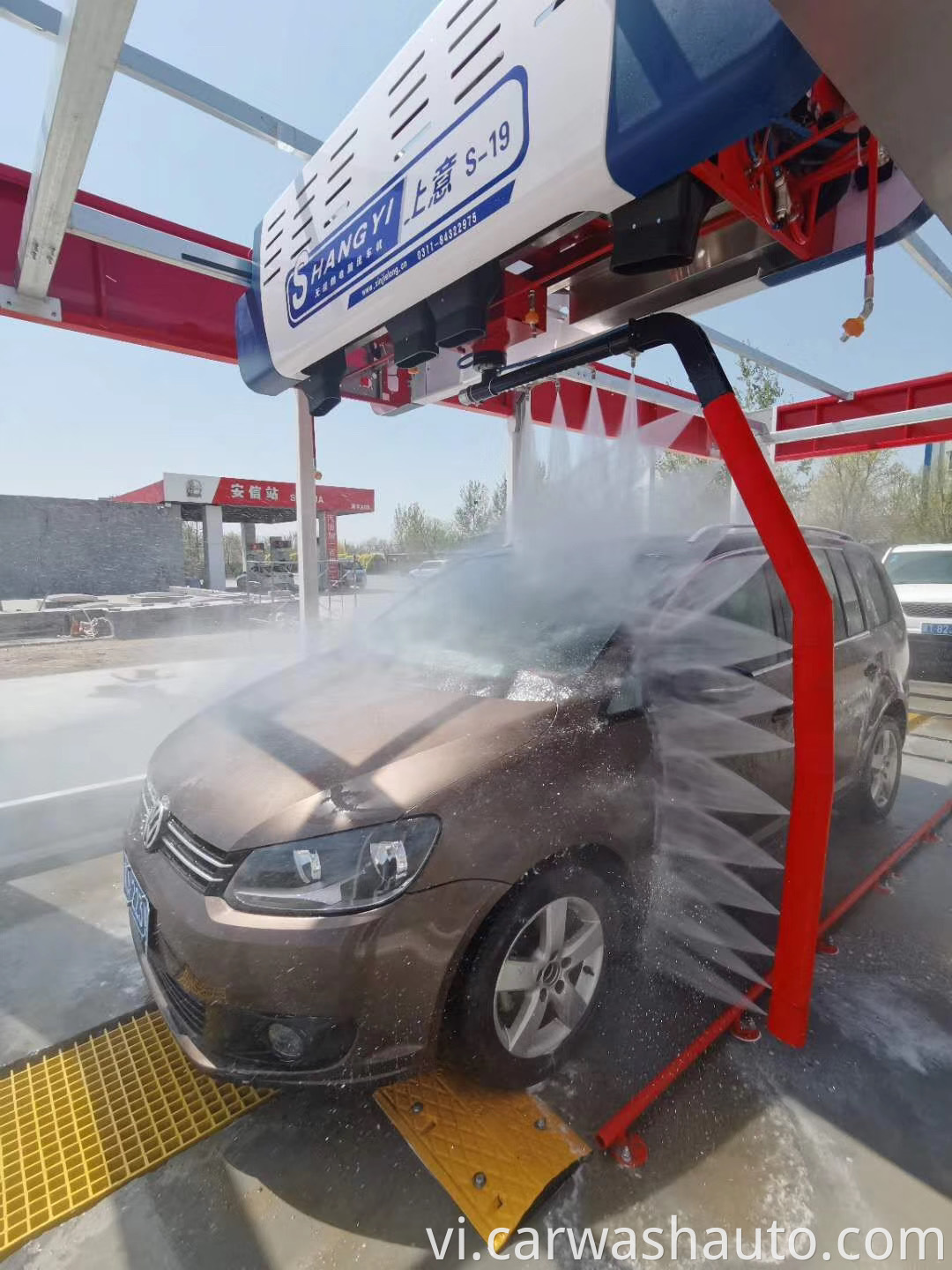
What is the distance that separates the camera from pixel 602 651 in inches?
84.1

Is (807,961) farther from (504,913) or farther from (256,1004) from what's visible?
(256,1004)

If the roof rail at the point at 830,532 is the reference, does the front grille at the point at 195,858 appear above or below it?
below

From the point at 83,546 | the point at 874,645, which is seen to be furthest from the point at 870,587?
the point at 83,546

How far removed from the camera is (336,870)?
60.6 inches

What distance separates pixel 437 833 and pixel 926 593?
8682 millimetres

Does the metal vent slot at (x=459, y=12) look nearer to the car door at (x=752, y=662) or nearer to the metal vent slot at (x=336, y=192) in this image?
the metal vent slot at (x=336, y=192)

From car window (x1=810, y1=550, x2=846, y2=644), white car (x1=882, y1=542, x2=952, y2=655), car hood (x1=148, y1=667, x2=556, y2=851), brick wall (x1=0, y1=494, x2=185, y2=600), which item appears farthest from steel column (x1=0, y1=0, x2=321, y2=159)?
brick wall (x1=0, y1=494, x2=185, y2=600)

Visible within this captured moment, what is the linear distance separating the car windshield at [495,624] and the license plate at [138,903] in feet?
4.01

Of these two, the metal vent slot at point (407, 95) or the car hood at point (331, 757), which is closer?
the car hood at point (331, 757)

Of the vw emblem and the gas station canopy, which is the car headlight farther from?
the gas station canopy

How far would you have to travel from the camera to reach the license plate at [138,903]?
6.00 ft

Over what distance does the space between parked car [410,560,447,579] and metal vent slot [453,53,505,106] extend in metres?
1.96

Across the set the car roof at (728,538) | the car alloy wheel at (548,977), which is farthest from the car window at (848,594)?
the car alloy wheel at (548,977)

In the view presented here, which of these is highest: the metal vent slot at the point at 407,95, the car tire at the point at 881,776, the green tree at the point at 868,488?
the metal vent slot at the point at 407,95
